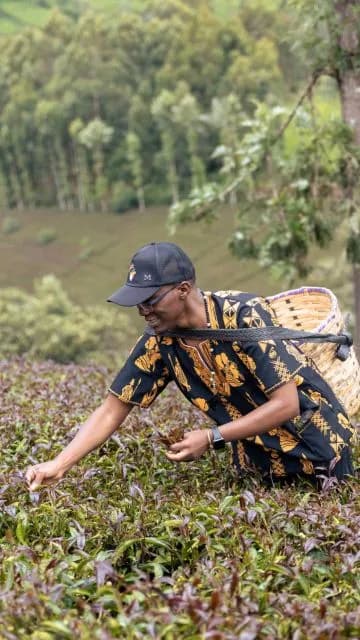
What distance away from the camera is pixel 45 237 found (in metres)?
74.3

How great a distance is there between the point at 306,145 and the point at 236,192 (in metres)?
1.24

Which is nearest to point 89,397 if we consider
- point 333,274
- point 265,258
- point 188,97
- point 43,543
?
point 43,543

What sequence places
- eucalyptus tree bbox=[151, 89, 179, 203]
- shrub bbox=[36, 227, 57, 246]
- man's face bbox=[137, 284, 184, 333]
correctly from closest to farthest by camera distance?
man's face bbox=[137, 284, 184, 333] → eucalyptus tree bbox=[151, 89, 179, 203] → shrub bbox=[36, 227, 57, 246]

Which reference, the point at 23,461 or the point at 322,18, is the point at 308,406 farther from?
the point at 322,18

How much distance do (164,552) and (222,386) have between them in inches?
39.5

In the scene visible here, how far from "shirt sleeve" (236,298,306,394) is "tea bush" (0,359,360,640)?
450 millimetres

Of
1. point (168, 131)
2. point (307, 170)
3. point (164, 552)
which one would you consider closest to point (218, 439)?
point (164, 552)

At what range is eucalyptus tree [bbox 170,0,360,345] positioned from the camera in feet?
35.9

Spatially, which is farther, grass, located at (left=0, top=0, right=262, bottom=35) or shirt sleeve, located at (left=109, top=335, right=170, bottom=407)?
grass, located at (left=0, top=0, right=262, bottom=35)

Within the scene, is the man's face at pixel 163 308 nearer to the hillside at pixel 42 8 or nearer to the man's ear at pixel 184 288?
the man's ear at pixel 184 288

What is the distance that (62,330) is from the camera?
33719 mm

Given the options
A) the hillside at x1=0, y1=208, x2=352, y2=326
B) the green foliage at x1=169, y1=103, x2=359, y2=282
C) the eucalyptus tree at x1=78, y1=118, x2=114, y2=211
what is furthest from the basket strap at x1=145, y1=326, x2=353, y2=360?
the eucalyptus tree at x1=78, y1=118, x2=114, y2=211

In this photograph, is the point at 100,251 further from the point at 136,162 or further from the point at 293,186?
the point at 293,186

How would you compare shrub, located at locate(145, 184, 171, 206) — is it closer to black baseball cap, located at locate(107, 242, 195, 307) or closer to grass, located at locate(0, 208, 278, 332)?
grass, located at locate(0, 208, 278, 332)
